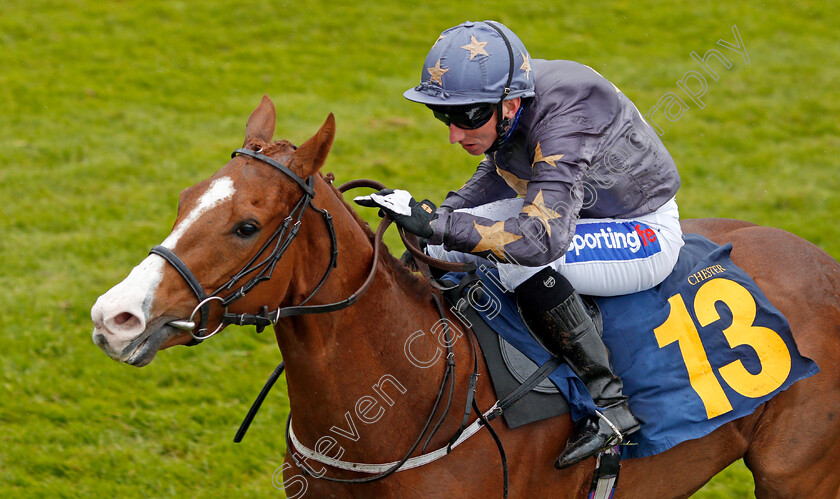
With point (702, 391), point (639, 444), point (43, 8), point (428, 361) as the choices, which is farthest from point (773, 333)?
point (43, 8)

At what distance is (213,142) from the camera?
34.1ft

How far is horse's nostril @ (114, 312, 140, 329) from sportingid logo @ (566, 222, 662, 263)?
1.93 metres

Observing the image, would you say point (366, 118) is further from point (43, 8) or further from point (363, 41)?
point (43, 8)

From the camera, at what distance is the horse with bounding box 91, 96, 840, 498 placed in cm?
283

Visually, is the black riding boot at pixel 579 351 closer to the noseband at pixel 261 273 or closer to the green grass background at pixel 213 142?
the noseband at pixel 261 273

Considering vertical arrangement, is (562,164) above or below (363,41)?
above

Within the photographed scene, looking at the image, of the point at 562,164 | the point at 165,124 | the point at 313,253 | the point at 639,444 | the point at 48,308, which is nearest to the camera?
the point at 313,253

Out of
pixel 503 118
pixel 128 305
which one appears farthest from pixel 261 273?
pixel 503 118

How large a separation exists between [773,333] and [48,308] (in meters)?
5.86

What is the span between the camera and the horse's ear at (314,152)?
2996mm

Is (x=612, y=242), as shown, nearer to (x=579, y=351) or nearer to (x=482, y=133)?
(x=579, y=351)

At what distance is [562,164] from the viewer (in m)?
3.41

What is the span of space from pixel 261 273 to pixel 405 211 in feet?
2.17

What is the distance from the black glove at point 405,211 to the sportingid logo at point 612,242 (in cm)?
81
